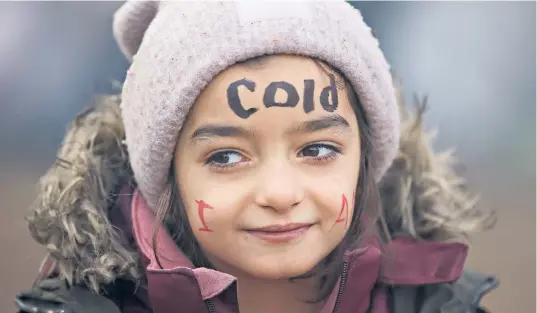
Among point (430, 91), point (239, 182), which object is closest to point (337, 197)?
point (239, 182)

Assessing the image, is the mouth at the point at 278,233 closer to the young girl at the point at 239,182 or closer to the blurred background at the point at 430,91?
the young girl at the point at 239,182

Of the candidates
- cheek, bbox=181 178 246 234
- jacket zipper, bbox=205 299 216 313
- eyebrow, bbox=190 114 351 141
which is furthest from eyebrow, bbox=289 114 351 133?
jacket zipper, bbox=205 299 216 313

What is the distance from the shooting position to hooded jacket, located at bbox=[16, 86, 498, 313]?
0.76m

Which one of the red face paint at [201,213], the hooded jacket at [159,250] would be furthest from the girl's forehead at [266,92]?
the hooded jacket at [159,250]

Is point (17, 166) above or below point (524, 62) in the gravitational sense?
below

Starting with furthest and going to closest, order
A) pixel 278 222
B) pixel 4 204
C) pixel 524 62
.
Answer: pixel 524 62 < pixel 4 204 < pixel 278 222

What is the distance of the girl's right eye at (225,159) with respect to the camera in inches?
28.4

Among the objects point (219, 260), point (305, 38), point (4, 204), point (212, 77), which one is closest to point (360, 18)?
point (305, 38)

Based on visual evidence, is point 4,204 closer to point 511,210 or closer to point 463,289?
point 463,289

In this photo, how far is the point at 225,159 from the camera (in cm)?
73

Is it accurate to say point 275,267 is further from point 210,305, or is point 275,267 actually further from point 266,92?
point 266,92

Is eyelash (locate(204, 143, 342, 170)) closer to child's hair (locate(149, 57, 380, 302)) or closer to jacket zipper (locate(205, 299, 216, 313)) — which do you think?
child's hair (locate(149, 57, 380, 302))

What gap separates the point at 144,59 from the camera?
2.55 ft

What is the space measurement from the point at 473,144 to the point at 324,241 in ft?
2.82
